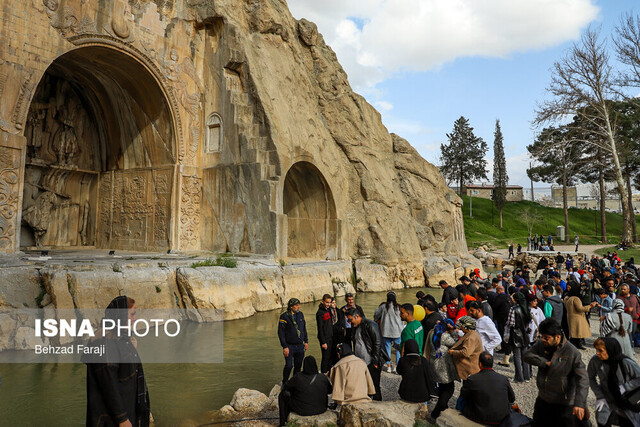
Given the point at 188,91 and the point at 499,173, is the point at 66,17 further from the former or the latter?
the point at 499,173

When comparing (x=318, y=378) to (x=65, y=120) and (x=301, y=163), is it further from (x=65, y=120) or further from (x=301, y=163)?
(x=65, y=120)

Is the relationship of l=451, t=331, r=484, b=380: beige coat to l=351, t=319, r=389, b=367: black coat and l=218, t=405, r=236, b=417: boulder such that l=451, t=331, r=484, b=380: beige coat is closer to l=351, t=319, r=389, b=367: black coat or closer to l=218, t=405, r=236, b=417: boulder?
l=351, t=319, r=389, b=367: black coat

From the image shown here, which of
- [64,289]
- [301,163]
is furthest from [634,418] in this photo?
[301,163]

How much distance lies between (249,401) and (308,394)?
5.59 feet

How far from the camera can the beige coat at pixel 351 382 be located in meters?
5.68

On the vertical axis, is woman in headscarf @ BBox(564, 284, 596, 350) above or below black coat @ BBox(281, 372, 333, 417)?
above

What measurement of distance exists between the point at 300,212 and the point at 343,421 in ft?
62.9

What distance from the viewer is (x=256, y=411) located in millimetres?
6707

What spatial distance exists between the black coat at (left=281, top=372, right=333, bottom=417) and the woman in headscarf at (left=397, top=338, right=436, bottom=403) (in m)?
1.09

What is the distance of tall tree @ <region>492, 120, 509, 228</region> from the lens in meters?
56.3

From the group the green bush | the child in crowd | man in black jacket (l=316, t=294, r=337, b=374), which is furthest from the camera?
the green bush

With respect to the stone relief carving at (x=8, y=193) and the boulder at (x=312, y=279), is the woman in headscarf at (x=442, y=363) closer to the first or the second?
the boulder at (x=312, y=279)

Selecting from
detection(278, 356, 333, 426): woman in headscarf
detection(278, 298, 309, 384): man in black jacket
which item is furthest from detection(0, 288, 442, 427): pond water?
detection(278, 356, 333, 426): woman in headscarf

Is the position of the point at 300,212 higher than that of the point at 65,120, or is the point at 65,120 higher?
the point at 65,120
